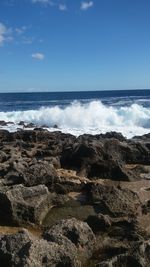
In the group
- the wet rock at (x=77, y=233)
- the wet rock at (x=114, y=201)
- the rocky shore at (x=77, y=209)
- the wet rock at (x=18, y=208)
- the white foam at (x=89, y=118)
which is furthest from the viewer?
the white foam at (x=89, y=118)

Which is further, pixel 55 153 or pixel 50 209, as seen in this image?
pixel 55 153

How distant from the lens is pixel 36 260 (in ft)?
16.3

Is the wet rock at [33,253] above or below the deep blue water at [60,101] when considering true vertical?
above

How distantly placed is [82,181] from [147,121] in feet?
74.6

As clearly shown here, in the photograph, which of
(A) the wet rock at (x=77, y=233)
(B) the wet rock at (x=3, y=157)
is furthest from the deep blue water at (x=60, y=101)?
(A) the wet rock at (x=77, y=233)

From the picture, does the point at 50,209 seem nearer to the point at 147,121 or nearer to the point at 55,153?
the point at 55,153

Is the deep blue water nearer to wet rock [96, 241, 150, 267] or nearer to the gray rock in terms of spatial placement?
the gray rock

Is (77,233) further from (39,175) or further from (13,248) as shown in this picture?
(39,175)

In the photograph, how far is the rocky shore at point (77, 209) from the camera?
206 inches

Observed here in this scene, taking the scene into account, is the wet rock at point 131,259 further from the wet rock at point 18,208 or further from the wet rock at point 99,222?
the wet rock at point 18,208

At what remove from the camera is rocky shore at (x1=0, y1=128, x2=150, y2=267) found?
523 centimetres

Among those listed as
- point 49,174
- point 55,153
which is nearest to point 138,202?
point 49,174

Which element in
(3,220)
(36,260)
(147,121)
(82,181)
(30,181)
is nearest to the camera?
(36,260)

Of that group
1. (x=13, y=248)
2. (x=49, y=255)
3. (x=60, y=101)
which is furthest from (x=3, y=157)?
(x=60, y=101)
